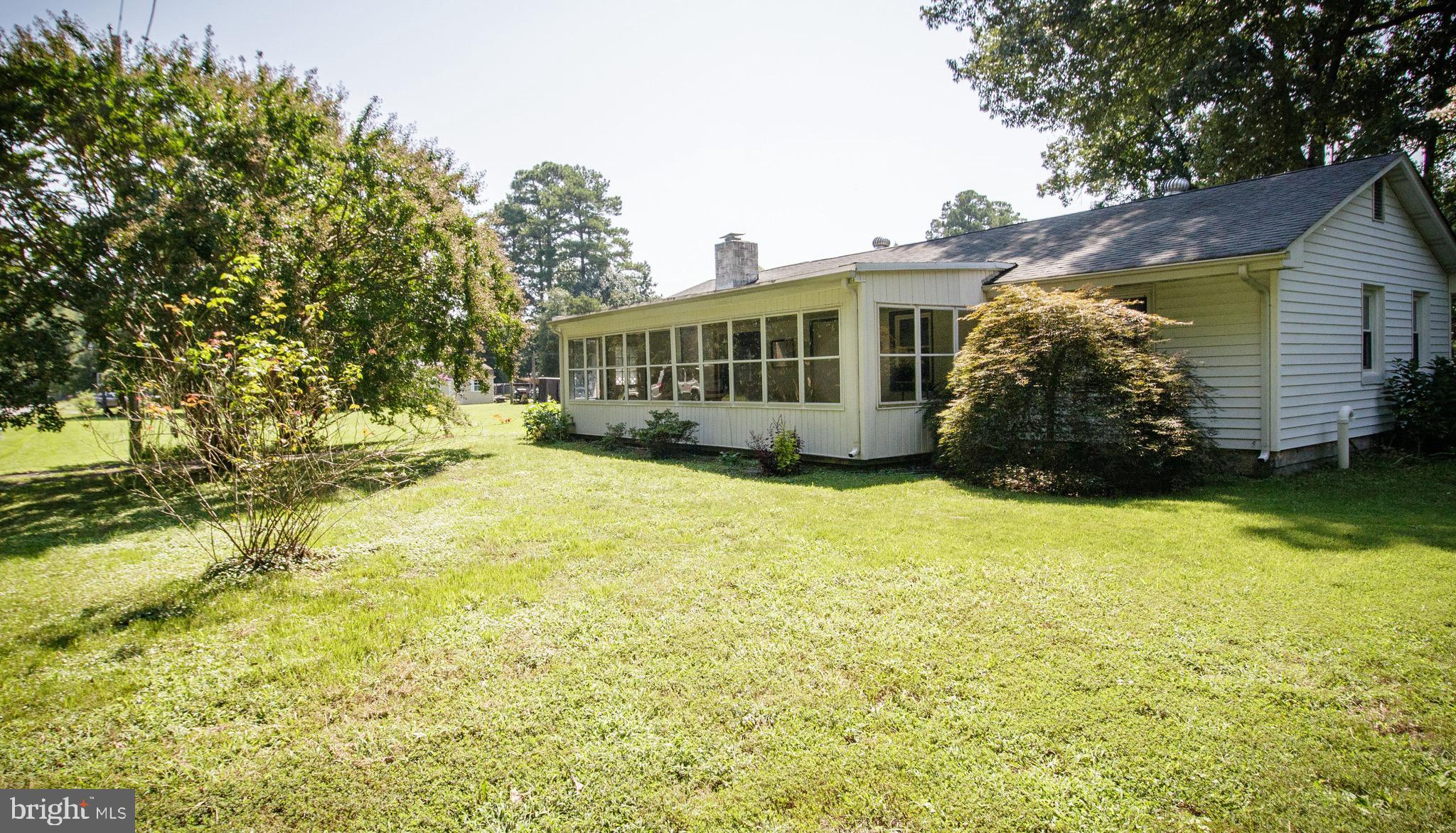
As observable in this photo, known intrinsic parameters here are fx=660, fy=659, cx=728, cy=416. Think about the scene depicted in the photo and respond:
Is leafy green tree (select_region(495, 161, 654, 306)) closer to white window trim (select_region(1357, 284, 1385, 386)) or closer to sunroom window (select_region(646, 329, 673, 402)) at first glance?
sunroom window (select_region(646, 329, 673, 402))

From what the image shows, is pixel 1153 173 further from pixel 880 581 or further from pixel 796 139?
pixel 880 581

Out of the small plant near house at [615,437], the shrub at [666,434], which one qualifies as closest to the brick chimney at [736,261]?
the shrub at [666,434]

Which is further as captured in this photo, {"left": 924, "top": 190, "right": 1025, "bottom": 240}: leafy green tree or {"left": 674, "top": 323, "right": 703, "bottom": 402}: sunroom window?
{"left": 924, "top": 190, "right": 1025, "bottom": 240}: leafy green tree

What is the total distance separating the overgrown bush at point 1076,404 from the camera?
7.69 m

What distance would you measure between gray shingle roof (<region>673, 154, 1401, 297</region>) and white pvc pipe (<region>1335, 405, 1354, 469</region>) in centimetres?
272

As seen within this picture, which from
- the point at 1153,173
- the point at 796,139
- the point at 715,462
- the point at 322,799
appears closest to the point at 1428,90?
the point at 1153,173

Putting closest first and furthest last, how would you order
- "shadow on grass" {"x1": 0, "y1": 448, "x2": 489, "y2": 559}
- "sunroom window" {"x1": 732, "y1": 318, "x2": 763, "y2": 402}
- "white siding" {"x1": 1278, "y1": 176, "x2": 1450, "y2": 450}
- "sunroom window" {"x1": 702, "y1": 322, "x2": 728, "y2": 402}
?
"shadow on grass" {"x1": 0, "y1": 448, "x2": 489, "y2": 559}
"white siding" {"x1": 1278, "y1": 176, "x2": 1450, "y2": 450}
"sunroom window" {"x1": 732, "y1": 318, "x2": 763, "y2": 402}
"sunroom window" {"x1": 702, "y1": 322, "x2": 728, "y2": 402}

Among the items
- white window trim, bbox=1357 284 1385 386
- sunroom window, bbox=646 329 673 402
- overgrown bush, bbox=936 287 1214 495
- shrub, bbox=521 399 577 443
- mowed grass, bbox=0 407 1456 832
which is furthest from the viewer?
shrub, bbox=521 399 577 443

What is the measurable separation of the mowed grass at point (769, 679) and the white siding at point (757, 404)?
391 cm

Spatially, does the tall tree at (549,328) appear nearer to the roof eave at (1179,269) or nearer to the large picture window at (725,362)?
the large picture window at (725,362)

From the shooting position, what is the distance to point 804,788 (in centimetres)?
245

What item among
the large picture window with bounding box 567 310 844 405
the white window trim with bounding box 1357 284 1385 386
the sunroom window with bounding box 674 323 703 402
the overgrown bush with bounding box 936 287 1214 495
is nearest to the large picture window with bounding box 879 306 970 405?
the large picture window with bounding box 567 310 844 405

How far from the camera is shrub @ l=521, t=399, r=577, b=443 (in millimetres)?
16188

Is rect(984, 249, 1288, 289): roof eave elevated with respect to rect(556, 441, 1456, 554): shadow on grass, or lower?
elevated
